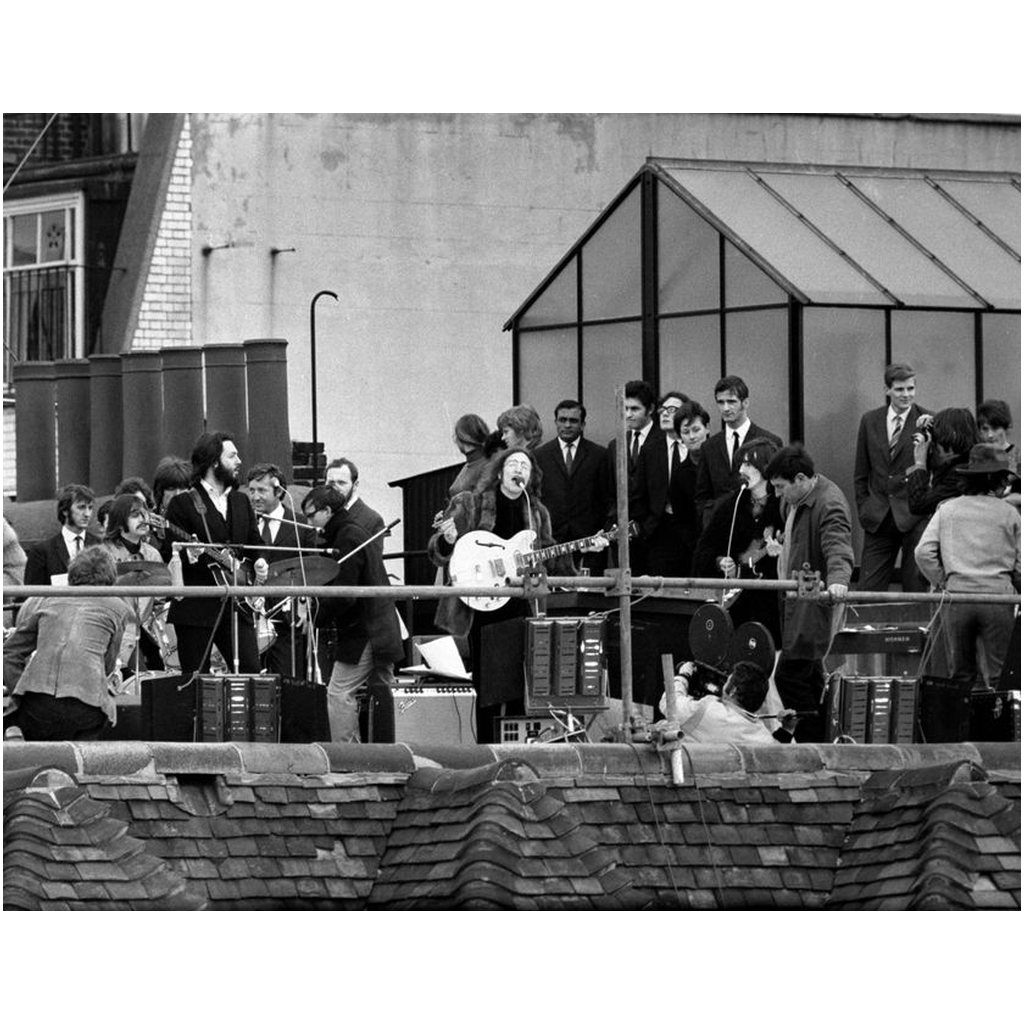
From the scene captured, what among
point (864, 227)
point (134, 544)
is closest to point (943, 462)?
point (134, 544)

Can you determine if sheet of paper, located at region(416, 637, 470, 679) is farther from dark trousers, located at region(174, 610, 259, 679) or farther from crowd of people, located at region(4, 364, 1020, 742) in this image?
dark trousers, located at region(174, 610, 259, 679)

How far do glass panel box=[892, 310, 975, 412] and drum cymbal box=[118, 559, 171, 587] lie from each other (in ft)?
24.7

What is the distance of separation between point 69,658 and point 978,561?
4435 mm

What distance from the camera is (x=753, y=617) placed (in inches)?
546

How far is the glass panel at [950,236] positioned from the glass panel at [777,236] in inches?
36.2

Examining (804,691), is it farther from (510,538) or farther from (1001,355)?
(1001,355)

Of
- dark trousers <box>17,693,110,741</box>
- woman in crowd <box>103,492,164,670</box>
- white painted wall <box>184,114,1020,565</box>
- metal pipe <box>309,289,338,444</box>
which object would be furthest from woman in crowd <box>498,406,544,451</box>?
white painted wall <box>184,114,1020,565</box>

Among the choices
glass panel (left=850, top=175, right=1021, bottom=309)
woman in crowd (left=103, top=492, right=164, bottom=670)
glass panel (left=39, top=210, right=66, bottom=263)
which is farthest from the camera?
glass panel (left=39, top=210, right=66, bottom=263)

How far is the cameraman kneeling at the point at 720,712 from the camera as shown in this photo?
44.2ft

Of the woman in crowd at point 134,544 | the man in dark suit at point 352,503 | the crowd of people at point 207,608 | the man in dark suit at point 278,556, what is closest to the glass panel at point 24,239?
the crowd of people at point 207,608

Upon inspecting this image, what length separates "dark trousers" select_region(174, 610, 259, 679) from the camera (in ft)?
44.4

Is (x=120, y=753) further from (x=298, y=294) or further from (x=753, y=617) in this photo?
(x=298, y=294)

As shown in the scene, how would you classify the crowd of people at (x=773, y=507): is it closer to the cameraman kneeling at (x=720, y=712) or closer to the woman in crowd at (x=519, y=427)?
the woman in crowd at (x=519, y=427)

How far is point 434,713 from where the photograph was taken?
1495 cm
